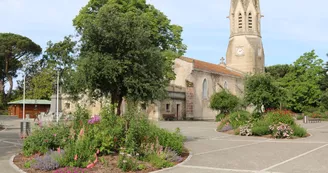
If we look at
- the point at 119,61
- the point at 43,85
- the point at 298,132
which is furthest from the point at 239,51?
the point at 119,61

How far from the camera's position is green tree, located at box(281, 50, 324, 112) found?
182 feet

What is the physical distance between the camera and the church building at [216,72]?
44.7m

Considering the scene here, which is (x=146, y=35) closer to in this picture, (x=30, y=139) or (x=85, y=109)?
(x=85, y=109)

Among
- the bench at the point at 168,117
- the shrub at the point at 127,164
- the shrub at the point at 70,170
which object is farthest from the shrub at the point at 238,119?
the bench at the point at 168,117

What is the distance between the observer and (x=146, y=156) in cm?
1002

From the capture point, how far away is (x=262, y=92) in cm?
2380

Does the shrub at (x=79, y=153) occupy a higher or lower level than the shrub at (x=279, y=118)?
lower

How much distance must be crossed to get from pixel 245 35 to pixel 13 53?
42.2 m

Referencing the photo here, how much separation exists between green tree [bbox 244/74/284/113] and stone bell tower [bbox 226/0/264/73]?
32.8 metres

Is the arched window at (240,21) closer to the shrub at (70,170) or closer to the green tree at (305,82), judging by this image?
the green tree at (305,82)

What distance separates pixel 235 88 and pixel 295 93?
10070mm

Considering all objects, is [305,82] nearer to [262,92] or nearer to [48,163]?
[262,92]

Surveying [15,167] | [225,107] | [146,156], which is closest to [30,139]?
[15,167]

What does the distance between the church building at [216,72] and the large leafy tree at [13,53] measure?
109 ft
